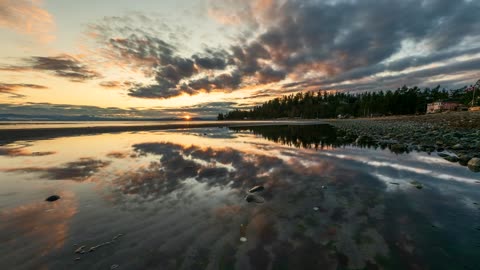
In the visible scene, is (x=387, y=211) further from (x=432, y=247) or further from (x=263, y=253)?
(x=263, y=253)

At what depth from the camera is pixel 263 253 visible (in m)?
3.07

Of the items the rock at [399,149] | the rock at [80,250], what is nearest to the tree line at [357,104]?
the rock at [399,149]

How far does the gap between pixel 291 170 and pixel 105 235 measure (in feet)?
21.5

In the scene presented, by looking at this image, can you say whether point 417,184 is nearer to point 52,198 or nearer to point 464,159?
point 464,159

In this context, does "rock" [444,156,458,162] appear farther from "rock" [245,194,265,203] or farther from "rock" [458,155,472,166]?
"rock" [245,194,265,203]

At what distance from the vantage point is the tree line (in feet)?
302

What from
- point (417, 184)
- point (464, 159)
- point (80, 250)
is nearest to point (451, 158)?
point (464, 159)

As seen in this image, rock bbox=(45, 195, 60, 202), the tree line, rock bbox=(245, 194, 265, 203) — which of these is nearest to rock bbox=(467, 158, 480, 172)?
rock bbox=(245, 194, 265, 203)

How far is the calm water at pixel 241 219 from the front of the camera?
2.98m

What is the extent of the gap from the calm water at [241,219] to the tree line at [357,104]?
4207 inches

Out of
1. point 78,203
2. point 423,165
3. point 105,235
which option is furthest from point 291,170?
point 78,203

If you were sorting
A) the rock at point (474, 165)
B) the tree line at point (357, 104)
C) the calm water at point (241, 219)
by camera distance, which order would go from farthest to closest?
the tree line at point (357, 104) → the rock at point (474, 165) → the calm water at point (241, 219)

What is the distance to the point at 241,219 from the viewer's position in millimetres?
4223

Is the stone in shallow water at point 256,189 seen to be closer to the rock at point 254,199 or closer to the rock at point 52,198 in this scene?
the rock at point 254,199
